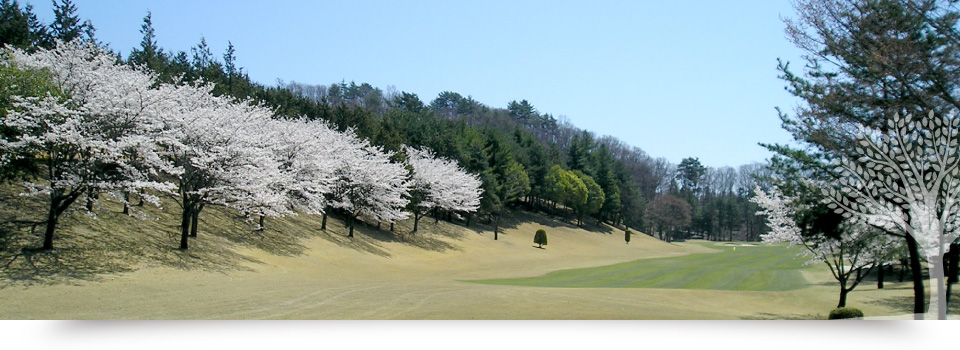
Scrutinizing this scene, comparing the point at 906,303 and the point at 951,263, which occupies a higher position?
the point at 951,263

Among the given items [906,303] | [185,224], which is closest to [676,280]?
[906,303]

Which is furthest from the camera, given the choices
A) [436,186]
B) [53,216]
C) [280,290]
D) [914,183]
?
[436,186]

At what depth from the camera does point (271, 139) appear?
90.4ft

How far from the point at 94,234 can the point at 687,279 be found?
25.6 meters

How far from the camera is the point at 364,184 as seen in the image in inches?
1469

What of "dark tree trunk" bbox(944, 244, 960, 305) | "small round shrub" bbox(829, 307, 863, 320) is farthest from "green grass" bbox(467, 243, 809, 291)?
"small round shrub" bbox(829, 307, 863, 320)

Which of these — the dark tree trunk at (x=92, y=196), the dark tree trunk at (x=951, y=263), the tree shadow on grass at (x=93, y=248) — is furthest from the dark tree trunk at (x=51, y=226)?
the dark tree trunk at (x=951, y=263)

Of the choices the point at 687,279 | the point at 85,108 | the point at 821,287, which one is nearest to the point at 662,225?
the point at 687,279

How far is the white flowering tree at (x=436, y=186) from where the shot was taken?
1780 inches

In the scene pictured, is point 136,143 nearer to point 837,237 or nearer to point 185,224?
point 185,224

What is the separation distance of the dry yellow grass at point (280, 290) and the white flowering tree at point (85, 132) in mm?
2442

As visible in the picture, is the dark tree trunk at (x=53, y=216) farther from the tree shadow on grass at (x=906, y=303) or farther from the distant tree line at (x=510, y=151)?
the tree shadow on grass at (x=906, y=303)

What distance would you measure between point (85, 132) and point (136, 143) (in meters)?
1.55

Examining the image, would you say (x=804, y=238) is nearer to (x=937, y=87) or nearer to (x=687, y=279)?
(x=937, y=87)
